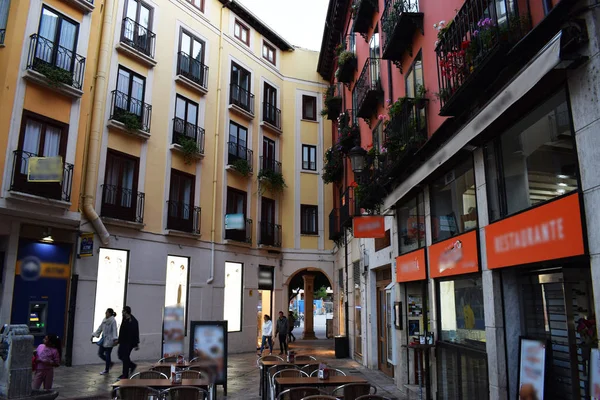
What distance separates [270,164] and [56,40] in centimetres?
1179

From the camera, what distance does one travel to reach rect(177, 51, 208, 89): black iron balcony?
65.5ft

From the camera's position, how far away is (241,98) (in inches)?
913

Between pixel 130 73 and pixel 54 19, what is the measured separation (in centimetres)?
341

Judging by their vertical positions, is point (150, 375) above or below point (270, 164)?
below

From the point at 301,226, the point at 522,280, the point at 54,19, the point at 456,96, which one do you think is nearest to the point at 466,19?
the point at 456,96

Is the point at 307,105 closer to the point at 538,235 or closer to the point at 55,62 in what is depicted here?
the point at 55,62

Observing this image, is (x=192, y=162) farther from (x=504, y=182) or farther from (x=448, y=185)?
(x=504, y=182)

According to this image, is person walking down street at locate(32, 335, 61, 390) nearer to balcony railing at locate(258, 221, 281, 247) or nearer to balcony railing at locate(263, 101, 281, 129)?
balcony railing at locate(258, 221, 281, 247)

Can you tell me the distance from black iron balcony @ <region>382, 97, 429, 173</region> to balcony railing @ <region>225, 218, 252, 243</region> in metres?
11.6

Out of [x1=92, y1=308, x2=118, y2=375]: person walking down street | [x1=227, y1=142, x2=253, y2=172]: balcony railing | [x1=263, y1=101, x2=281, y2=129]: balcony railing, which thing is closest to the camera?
[x1=92, y1=308, x2=118, y2=375]: person walking down street

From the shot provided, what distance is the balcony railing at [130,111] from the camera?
55.6 feet

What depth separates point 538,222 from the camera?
5.71 m

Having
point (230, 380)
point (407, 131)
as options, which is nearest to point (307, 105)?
point (407, 131)

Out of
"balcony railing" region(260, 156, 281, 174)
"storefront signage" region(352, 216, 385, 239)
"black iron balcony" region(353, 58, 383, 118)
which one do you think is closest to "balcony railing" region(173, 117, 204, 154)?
"balcony railing" region(260, 156, 281, 174)
